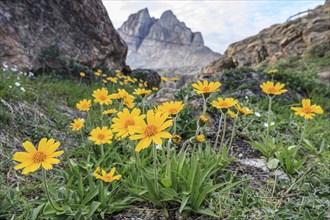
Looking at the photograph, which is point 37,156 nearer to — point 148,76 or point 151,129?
point 151,129

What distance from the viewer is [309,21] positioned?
45.8 feet

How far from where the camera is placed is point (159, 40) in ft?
340

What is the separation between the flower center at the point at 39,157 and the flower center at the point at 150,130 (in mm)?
503

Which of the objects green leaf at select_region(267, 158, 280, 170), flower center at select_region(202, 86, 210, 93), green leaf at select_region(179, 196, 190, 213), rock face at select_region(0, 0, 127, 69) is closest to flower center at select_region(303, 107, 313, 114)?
green leaf at select_region(267, 158, 280, 170)

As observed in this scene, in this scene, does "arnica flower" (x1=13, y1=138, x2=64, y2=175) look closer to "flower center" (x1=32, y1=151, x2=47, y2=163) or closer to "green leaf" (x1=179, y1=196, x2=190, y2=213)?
"flower center" (x1=32, y1=151, x2=47, y2=163)

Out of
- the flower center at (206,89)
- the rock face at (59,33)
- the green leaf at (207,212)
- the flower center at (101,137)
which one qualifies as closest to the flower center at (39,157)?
the flower center at (101,137)

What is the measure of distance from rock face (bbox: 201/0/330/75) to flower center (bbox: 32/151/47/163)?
1200cm

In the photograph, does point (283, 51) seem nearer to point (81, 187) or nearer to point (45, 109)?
point (45, 109)

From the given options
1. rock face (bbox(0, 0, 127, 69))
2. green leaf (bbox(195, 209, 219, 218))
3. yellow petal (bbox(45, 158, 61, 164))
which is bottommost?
green leaf (bbox(195, 209, 219, 218))

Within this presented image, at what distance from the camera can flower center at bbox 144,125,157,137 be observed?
4.78ft

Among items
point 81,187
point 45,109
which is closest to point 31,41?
point 45,109

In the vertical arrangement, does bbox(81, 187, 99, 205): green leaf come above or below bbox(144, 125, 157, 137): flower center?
below

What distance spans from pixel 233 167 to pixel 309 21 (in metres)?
14.0

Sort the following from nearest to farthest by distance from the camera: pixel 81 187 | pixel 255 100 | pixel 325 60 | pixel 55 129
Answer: pixel 81 187, pixel 55 129, pixel 255 100, pixel 325 60
